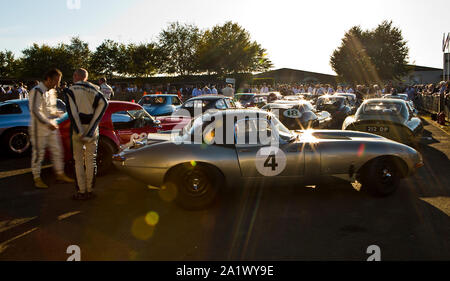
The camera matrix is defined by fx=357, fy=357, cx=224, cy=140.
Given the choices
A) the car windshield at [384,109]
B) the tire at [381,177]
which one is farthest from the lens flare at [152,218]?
the car windshield at [384,109]

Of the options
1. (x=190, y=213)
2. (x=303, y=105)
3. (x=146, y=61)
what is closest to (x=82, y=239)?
(x=190, y=213)

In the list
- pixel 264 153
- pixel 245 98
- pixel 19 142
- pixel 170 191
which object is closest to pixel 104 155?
pixel 170 191

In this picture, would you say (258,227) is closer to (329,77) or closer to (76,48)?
(329,77)

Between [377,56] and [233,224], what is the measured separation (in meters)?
59.6

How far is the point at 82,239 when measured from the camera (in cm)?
388

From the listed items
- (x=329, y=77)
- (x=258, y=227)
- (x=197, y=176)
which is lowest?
(x=258, y=227)

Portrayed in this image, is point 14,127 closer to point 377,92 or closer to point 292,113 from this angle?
point 292,113

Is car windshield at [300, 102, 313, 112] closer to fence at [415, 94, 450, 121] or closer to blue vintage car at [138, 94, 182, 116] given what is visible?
blue vintage car at [138, 94, 182, 116]

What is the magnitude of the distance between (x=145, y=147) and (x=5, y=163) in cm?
491

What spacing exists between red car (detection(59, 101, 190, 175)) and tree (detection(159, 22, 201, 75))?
52751 millimetres

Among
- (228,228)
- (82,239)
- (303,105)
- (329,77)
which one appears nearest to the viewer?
(82,239)

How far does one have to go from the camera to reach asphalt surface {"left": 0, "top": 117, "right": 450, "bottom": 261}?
11.6 ft

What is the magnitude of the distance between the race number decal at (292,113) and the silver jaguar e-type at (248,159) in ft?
18.4

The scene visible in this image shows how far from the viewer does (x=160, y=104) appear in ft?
47.4
